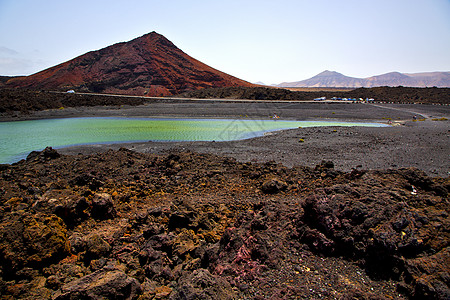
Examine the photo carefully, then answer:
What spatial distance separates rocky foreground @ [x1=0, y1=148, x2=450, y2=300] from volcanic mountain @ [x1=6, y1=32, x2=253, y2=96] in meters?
68.3

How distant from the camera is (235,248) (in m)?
3.57

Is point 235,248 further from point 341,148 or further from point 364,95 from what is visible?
point 364,95

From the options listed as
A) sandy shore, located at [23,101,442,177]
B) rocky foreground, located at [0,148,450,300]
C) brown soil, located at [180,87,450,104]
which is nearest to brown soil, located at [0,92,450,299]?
rocky foreground, located at [0,148,450,300]

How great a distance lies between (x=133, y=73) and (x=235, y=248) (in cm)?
7992

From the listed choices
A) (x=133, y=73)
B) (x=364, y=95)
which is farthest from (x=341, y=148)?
(x=133, y=73)

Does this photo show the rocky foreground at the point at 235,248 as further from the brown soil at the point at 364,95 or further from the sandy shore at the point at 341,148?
the brown soil at the point at 364,95

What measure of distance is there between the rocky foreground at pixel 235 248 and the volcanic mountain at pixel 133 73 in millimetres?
68283

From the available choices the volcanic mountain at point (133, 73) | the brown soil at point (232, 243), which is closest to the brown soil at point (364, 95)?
the volcanic mountain at point (133, 73)

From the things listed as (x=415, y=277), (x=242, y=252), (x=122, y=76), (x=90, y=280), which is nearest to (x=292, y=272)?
(x=242, y=252)

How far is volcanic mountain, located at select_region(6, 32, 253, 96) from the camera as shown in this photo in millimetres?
71688

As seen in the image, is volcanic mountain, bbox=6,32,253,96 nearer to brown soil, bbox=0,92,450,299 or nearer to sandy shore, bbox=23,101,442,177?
sandy shore, bbox=23,101,442,177

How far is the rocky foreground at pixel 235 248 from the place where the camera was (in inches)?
112

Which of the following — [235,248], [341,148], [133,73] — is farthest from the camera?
[133,73]

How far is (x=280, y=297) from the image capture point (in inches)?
114
